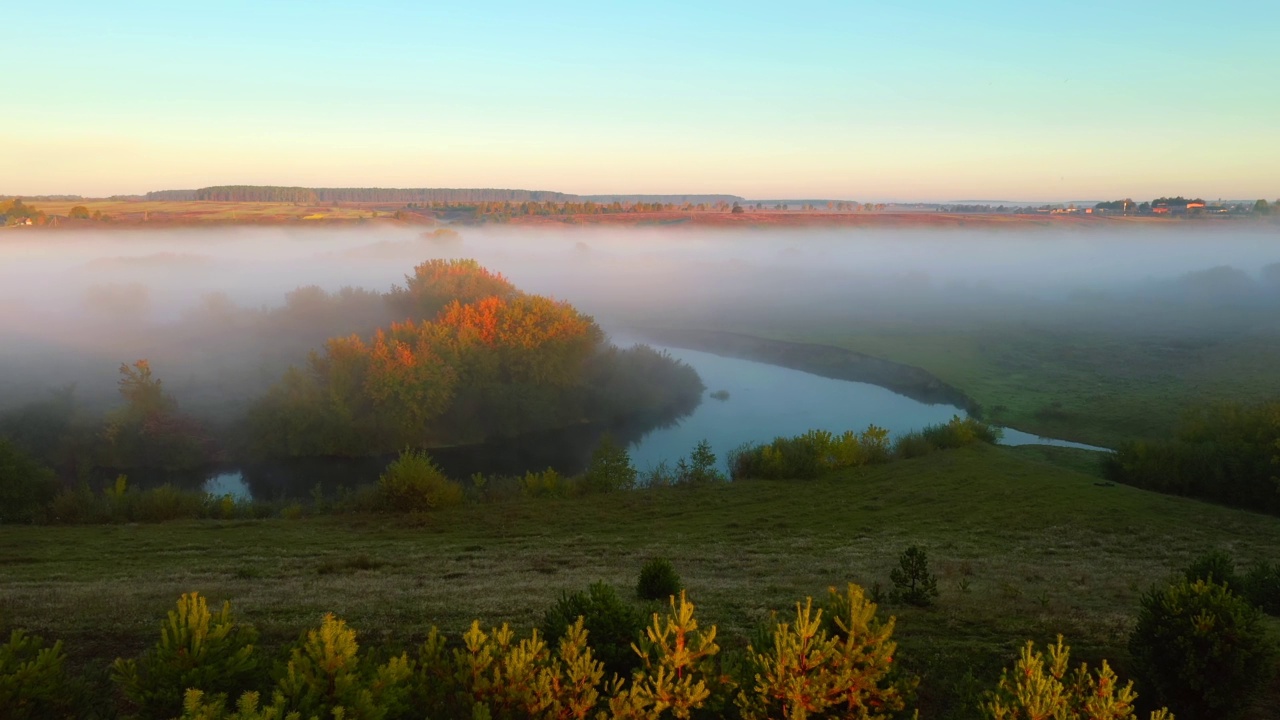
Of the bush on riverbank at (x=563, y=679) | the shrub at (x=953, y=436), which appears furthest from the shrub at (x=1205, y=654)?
the shrub at (x=953, y=436)

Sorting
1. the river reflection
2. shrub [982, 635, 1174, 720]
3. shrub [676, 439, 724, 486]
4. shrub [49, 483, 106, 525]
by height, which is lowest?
the river reflection

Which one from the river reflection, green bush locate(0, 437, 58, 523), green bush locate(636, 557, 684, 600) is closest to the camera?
green bush locate(636, 557, 684, 600)

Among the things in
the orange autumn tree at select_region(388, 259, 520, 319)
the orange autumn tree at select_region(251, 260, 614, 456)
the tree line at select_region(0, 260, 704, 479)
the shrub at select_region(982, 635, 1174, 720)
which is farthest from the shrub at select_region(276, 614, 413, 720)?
the orange autumn tree at select_region(388, 259, 520, 319)

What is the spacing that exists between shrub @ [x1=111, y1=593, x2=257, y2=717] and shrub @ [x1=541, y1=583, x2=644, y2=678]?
3082 millimetres

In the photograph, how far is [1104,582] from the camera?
1648 cm

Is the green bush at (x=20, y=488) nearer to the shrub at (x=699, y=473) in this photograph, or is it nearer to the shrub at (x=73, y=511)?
the shrub at (x=73, y=511)

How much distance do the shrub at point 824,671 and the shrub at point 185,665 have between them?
464 centimetres

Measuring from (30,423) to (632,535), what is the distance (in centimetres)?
3659

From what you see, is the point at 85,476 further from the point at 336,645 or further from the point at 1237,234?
the point at 1237,234

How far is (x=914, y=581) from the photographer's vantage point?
13023mm

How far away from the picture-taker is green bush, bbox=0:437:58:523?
2514 cm

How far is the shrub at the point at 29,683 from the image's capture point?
6.75m

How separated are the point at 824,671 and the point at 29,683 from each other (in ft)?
23.0

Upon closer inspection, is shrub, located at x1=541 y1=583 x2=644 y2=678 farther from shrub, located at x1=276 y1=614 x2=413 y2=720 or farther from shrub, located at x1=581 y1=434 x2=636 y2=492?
shrub, located at x1=581 y1=434 x2=636 y2=492
